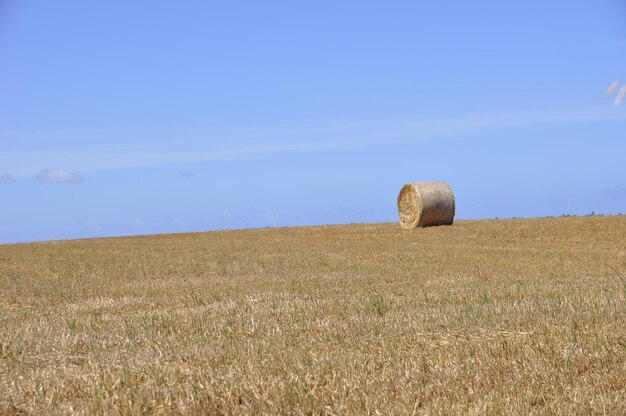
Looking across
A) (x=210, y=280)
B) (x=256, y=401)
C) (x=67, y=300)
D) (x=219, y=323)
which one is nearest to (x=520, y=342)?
(x=256, y=401)

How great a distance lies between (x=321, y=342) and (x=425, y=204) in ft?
80.6

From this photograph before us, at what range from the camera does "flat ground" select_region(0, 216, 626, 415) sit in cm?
552

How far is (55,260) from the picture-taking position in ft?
74.2

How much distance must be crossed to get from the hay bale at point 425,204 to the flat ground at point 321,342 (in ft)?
48.7

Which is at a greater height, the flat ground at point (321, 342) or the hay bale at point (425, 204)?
the hay bale at point (425, 204)

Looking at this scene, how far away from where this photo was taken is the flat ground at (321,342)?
18.1ft

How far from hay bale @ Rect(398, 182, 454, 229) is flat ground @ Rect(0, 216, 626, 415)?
14844 millimetres

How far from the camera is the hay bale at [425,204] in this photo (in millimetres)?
31656

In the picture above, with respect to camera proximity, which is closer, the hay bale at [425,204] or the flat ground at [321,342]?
the flat ground at [321,342]

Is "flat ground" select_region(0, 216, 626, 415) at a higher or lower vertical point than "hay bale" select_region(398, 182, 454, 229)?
lower

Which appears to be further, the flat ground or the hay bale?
the hay bale

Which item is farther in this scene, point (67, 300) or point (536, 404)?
point (67, 300)

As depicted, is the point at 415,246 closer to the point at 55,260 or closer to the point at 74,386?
the point at 55,260

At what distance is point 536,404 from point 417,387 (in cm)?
84
